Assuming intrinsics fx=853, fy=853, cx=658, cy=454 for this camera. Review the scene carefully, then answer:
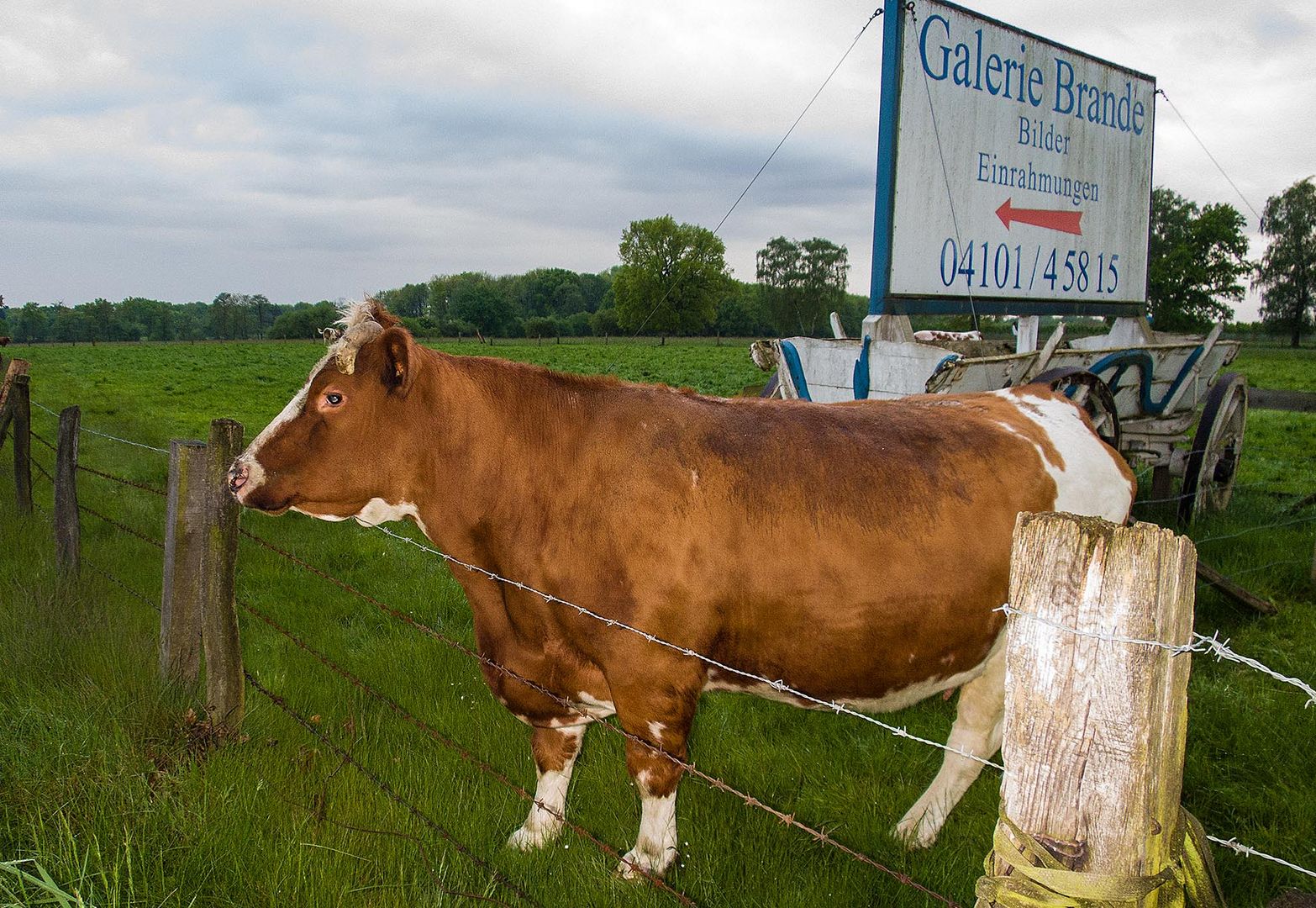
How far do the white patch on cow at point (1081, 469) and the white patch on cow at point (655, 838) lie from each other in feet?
6.01

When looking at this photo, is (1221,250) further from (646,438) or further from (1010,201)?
(646,438)

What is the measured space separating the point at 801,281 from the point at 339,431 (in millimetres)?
59853

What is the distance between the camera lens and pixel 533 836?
A: 3174 mm

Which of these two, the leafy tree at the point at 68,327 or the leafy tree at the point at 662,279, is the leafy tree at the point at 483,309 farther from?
the leafy tree at the point at 68,327

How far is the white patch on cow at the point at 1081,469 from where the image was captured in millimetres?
3334

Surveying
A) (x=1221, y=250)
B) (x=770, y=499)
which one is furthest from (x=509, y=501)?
(x=1221, y=250)

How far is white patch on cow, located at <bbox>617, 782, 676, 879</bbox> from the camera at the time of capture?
2.90m

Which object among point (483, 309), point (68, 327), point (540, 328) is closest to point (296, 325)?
point (483, 309)

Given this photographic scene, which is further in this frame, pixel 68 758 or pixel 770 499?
pixel 68 758

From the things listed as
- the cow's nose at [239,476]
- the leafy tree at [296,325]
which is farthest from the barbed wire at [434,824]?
the leafy tree at [296,325]

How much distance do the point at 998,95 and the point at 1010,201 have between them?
78 centimetres

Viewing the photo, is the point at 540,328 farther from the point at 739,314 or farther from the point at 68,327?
the point at 68,327

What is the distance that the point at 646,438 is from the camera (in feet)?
9.78

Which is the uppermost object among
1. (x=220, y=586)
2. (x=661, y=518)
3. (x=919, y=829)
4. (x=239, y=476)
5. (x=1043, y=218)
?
(x=1043, y=218)
